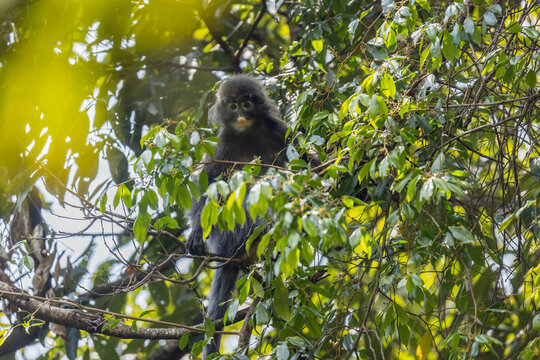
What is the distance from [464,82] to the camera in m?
2.80

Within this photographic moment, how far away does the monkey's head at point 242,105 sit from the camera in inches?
161

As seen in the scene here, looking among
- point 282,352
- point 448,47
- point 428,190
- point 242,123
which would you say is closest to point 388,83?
point 448,47

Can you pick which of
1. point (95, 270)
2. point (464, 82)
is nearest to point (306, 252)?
point (464, 82)

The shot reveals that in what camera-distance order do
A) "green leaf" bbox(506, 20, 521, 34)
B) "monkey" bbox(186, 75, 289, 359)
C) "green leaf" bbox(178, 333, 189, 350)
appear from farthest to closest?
"monkey" bbox(186, 75, 289, 359) < "green leaf" bbox(178, 333, 189, 350) < "green leaf" bbox(506, 20, 521, 34)

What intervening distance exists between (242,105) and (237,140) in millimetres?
371

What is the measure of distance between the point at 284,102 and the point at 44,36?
1.56 meters

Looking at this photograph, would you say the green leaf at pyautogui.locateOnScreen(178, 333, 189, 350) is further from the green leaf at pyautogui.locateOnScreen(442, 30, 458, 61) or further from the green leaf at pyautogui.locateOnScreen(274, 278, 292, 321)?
the green leaf at pyautogui.locateOnScreen(442, 30, 458, 61)

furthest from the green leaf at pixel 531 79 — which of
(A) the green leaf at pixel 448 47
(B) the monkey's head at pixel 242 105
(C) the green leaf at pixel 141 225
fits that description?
(B) the monkey's head at pixel 242 105

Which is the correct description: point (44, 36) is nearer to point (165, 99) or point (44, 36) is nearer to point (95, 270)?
point (165, 99)

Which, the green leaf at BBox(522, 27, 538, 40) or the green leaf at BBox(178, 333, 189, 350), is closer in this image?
the green leaf at BBox(522, 27, 538, 40)

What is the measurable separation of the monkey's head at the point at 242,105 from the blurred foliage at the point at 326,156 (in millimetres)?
144

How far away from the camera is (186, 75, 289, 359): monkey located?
12.9 feet

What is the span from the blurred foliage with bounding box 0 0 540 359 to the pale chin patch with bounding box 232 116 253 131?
243 mm

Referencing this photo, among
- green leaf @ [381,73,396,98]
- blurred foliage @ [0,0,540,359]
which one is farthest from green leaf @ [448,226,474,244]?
green leaf @ [381,73,396,98]
